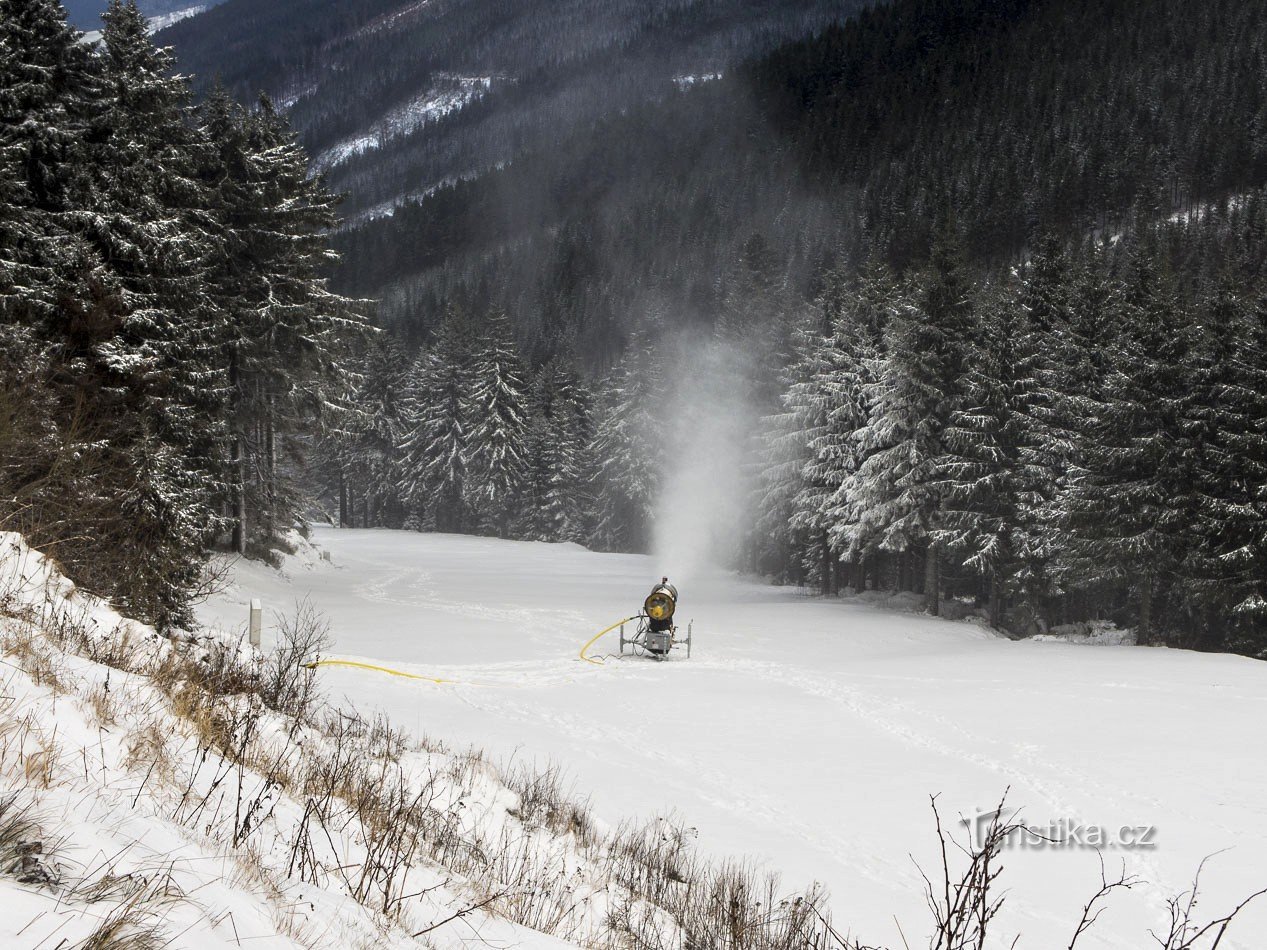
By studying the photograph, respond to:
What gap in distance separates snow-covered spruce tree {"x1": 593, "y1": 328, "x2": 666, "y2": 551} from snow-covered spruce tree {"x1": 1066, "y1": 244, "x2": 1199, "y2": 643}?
1087 inches

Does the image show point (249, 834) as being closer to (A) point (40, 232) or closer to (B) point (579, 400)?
(A) point (40, 232)

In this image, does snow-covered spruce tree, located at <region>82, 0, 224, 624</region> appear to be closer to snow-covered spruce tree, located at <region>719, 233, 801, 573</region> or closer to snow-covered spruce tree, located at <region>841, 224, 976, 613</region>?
snow-covered spruce tree, located at <region>841, 224, 976, 613</region>

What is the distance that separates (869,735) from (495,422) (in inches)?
1798

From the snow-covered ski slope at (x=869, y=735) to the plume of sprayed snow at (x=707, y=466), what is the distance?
14498mm

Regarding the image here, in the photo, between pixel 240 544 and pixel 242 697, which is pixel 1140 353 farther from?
pixel 240 544

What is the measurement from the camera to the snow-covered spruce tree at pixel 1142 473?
23188 millimetres

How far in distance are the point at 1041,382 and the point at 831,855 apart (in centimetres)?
2344

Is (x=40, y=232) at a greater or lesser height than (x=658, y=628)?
greater

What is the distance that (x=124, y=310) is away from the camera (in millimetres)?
14000

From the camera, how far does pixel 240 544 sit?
23359 millimetres

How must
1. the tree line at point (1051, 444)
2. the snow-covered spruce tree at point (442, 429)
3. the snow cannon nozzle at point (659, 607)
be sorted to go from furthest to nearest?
the snow-covered spruce tree at point (442, 429) → the tree line at point (1051, 444) → the snow cannon nozzle at point (659, 607)

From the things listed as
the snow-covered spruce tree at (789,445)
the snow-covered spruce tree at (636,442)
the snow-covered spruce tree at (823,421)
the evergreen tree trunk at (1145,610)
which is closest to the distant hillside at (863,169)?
the snow-covered spruce tree at (789,445)

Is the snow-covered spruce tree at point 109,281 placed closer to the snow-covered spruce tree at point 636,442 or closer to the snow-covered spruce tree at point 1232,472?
the snow-covered spruce tree at point 1232,472

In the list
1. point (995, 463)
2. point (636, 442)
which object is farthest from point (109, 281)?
point (636, 442)
